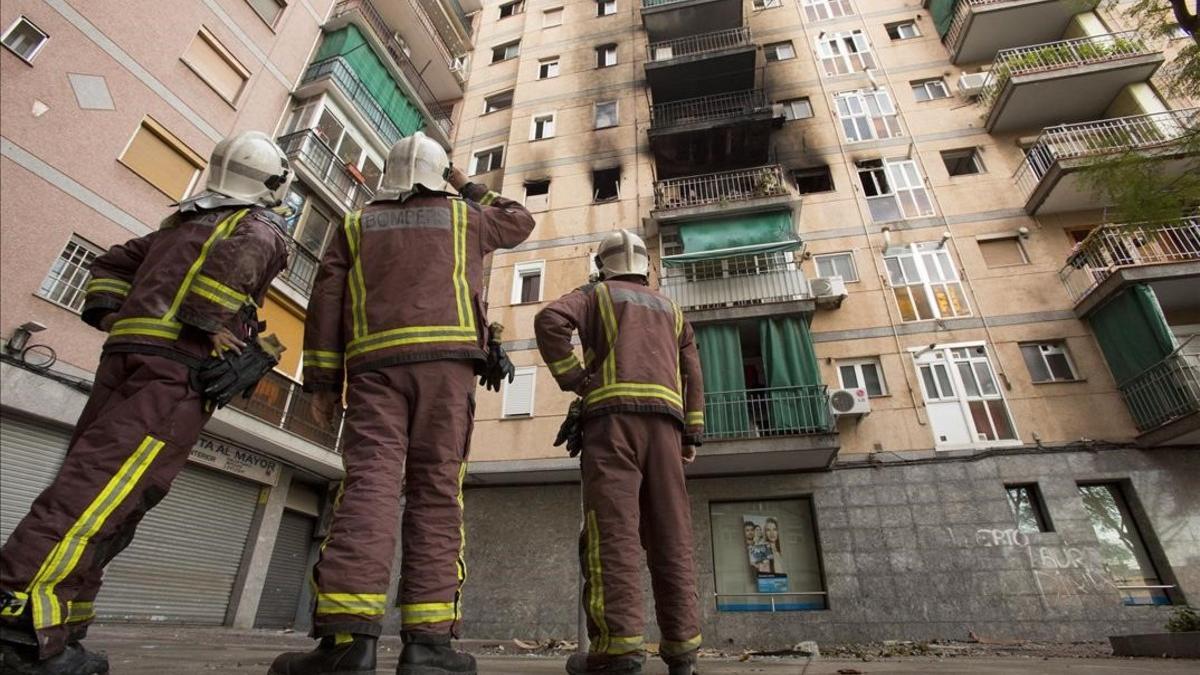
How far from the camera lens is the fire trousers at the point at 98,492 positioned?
1.86 metres

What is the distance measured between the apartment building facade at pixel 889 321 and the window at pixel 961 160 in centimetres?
5

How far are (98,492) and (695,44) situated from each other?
64.9ft

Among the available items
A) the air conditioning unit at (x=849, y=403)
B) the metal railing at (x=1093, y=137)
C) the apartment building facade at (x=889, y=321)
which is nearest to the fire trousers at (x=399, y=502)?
the apartment building facade at (x=889, y=321)

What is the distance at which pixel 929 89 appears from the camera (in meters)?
15.4

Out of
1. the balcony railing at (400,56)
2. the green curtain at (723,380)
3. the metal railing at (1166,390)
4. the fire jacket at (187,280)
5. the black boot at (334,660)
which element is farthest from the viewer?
the balcony railing at (400,56)

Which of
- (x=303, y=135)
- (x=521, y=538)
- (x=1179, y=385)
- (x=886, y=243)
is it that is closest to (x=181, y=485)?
(x=521, y=538)

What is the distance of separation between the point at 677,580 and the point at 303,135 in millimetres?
14656

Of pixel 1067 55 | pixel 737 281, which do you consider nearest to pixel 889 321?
pixel 737 281

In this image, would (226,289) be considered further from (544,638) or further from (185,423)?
(544,638)

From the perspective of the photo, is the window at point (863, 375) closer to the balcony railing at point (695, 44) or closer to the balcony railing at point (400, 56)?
the balcony railing at point (695, 44)

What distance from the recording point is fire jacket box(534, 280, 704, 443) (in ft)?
10.3

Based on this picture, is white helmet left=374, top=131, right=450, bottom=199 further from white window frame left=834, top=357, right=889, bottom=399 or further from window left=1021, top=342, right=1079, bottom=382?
window left=1021, top=342, right=1079, bottom=382

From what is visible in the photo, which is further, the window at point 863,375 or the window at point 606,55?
the window at point 606,55

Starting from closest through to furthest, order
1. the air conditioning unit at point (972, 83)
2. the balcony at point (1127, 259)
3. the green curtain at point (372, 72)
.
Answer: the balcony at point (1127, 259)
the air conditioning unit at point (972, 83)
the green curtain at point (372, 72)
